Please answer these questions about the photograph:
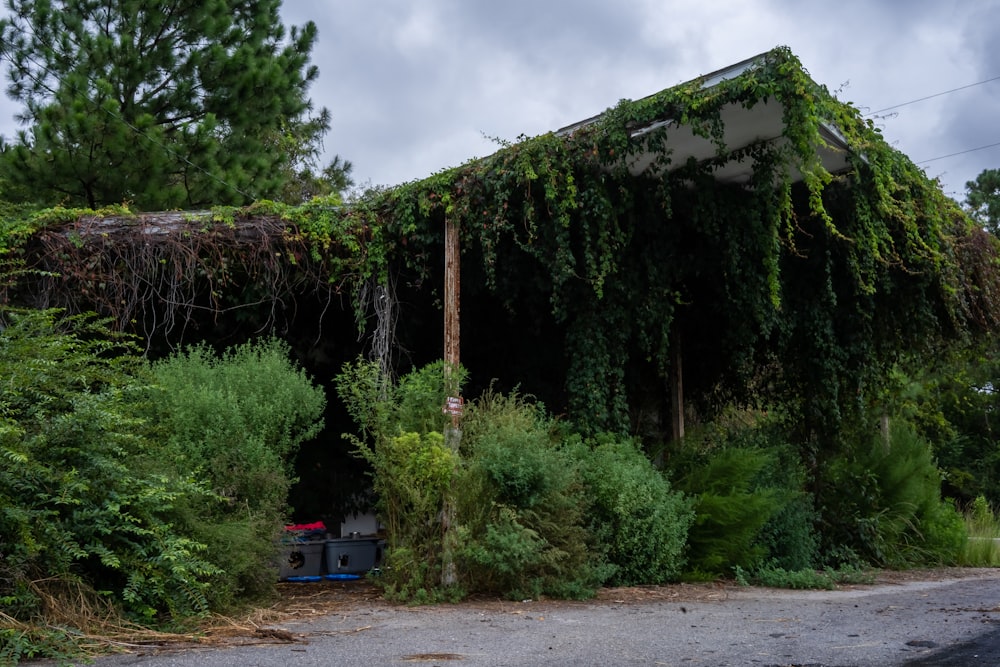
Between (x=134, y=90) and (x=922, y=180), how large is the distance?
12884mm

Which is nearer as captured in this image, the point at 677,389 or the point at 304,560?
the point at 304,560

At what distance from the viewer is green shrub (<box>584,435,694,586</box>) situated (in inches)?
352

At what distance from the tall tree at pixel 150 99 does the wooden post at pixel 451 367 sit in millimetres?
7443

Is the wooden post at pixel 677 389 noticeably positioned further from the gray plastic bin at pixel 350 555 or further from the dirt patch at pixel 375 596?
the gray plastic bin at pixel 350 555

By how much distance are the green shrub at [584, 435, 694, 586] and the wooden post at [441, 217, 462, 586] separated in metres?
1.40

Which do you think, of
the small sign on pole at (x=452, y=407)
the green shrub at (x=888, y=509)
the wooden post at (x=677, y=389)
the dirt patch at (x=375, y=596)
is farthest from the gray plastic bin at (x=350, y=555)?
the green shrub at (x=888, y=509)

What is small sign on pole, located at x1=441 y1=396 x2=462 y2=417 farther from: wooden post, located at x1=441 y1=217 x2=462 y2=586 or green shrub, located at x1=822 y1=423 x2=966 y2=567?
green shrub, located at x1=822 y1=423 x2=966 y2=567

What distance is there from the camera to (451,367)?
9375mm

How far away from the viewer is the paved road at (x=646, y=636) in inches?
212

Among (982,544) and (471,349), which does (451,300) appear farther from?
(982,544)

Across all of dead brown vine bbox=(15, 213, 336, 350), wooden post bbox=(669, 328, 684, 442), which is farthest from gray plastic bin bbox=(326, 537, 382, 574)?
wooden post bbox=(669, 328, 684, 442)

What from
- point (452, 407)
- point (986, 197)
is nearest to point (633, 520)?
point (452, 407)

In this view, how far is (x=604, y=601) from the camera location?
8.23m

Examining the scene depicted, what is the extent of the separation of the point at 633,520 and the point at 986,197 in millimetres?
28569
